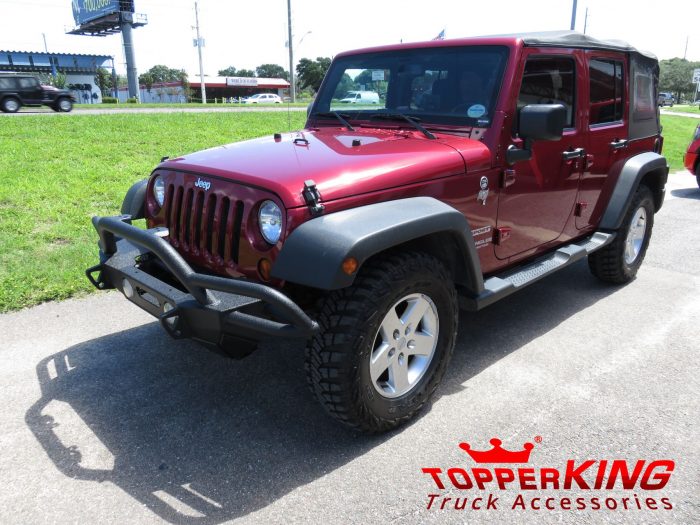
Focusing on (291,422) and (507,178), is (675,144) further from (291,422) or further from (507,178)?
(291,422)

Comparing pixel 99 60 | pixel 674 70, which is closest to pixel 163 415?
pixel 99 60

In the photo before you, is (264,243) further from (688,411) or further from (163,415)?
(688,411)

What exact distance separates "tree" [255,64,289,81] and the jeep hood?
381 ft

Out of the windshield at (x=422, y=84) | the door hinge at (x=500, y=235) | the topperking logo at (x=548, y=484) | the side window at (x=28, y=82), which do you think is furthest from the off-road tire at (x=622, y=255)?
the side window at (x=28, y=82)

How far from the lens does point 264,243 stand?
2.60m

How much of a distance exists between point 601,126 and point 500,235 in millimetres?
1518

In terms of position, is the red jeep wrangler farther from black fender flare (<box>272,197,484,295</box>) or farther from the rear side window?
the rear side window

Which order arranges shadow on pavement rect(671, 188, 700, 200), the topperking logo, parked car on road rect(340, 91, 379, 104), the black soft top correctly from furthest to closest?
shadow on pavement rect(671, 188, 700, 200) → parked car on road rect(340, 91, 379, 104) → the black soft top → the topperking logo

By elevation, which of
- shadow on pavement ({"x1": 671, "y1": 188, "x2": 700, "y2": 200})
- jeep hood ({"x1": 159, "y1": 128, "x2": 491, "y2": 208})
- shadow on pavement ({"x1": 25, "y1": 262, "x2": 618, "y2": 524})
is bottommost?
shadow on pavement ({"x1": 671, "y1": 188, "x2": 700, "y2": 200})

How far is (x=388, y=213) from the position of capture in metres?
2.60

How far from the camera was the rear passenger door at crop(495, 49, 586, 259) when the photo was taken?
11.4ft

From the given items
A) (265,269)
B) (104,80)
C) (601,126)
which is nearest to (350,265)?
(265,269)

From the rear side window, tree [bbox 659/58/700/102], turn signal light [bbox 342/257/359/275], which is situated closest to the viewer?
turn signal light [bbox 342/257/359/275]

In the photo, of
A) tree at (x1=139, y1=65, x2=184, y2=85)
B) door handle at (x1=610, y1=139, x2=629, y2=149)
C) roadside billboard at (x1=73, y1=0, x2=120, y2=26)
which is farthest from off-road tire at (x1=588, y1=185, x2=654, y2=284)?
tree at (x1=139, y1=65, x2=184, y2=85)
